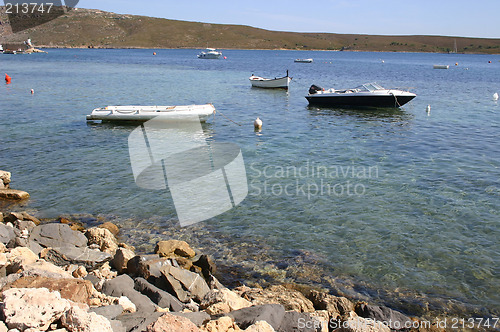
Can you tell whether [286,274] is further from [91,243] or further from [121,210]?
[121,210]

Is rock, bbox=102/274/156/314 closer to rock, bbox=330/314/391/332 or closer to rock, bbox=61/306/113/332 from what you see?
rock, bbox=61/306/113/332

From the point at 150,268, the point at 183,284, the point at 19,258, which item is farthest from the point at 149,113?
the point at 183,284

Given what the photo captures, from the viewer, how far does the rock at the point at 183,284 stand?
752 cm

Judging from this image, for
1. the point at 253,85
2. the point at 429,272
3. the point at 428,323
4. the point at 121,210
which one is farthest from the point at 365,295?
the point at 253,85

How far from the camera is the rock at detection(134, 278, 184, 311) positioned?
A: 7023 millimetres

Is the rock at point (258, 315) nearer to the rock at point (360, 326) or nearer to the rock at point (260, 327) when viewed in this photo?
the rock at point (260, 327)

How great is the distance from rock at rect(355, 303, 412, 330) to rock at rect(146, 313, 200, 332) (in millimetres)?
3413

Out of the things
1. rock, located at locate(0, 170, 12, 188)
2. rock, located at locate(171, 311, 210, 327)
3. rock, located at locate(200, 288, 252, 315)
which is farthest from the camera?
rock, located at locate(0, 170, 12, 188)

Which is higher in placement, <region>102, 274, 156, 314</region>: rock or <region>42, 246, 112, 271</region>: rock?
<region>102, 274, 156, 314</region>: rock

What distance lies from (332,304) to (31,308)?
4.98 m

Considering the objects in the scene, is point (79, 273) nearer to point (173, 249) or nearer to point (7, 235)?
point (173, 249)

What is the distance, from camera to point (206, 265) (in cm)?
895

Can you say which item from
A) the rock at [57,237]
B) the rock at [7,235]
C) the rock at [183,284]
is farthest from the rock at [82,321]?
the rock at [7,235]

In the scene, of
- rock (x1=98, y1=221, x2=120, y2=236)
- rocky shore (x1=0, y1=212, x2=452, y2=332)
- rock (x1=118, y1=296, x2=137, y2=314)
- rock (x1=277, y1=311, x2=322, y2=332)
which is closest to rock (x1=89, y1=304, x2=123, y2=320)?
rocky shore (x1=0, y1=212, x2=452, y2=332)
